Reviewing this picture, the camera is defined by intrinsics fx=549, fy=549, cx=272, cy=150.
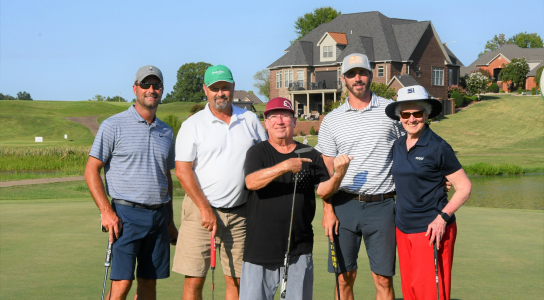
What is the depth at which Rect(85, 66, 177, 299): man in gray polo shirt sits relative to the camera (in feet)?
13.5

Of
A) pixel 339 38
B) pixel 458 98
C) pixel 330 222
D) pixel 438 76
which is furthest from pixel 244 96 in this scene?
pixel 330 222

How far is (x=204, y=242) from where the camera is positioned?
13.8 ft

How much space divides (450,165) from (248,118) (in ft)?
5.06

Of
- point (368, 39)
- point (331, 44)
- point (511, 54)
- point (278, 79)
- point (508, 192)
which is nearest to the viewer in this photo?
point (508, 192)

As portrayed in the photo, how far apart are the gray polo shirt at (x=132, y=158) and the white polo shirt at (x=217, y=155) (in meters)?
0.24

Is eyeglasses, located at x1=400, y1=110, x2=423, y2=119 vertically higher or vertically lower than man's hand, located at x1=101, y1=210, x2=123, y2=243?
higher

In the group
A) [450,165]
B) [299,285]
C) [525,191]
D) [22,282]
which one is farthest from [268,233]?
[525,191]

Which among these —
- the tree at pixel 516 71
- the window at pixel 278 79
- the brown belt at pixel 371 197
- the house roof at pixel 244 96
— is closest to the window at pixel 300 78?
the window at pixel 278 79

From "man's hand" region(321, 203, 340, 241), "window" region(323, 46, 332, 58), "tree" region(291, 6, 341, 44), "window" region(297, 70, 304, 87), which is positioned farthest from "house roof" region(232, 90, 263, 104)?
"man's hand" region(321, 203, 340, 241)

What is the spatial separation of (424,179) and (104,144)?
234 cm

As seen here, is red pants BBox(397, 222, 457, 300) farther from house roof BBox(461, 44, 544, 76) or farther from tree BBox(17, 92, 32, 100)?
tree BBox(17, 92, 32, 100)

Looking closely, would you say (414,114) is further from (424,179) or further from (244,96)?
(244,96)

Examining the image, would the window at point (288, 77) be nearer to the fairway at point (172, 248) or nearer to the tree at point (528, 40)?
the fairway at point (172, 248)

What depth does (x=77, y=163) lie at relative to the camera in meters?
25.6
